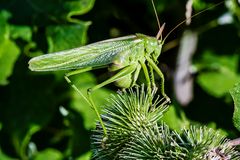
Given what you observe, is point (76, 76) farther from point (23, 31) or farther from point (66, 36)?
point (66, 36)

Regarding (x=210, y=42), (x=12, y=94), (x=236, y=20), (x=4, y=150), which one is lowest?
(x=4, y=150)

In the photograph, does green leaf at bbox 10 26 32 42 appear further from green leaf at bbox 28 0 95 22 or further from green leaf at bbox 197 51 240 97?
green leaf at bbox 197 51 240 97

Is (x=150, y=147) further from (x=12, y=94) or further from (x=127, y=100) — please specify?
(x=12, y=94)

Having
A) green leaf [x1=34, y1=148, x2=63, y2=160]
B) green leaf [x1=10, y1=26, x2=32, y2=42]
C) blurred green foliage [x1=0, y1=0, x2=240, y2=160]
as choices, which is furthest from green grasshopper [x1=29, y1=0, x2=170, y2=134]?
green leaf [x1=34, y1=148, x2=63, y2=160]

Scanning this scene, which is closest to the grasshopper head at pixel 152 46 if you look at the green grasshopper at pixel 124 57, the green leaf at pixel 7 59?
the green grasshopper at pixel 124 57

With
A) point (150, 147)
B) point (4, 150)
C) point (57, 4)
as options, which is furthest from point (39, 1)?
point (150, 147)

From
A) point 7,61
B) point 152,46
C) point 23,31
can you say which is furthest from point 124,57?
point 7,61
